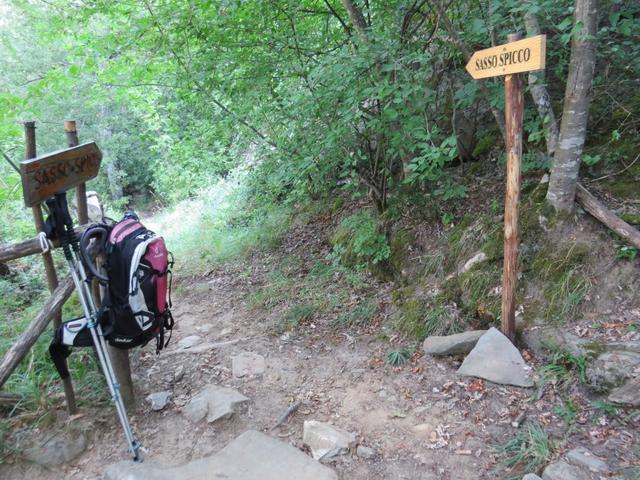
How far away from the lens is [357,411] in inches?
147

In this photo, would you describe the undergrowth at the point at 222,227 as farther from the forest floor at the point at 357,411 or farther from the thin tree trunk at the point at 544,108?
the thin tree trunk at the point at 544,108

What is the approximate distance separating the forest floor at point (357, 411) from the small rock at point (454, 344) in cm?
10

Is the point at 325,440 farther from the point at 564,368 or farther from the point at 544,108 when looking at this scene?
the point at 544,108

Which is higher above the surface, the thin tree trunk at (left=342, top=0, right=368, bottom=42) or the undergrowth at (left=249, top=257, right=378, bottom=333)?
the thin tree trunk at (left=342, top=0, right=368, bottom=42)

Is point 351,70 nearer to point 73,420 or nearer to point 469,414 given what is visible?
point 469,414

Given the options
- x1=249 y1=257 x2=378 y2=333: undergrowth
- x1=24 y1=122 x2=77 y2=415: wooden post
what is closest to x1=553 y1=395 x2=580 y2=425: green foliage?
x1=249 y1=257 x2=378 y2=333: undergrowth

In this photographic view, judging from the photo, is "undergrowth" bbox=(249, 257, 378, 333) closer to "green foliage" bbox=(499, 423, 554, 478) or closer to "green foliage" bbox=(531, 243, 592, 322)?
"green foliage" bbox=(531, 243, 592, 322)

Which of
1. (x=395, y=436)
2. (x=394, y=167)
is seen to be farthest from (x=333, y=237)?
(x=395, y=436)

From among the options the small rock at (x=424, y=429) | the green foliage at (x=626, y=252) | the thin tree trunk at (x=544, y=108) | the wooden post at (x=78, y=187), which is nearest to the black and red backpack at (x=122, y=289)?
the wooden post at (x=78, y=187)

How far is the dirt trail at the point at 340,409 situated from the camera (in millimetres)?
3150

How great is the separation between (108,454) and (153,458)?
1.13 feet

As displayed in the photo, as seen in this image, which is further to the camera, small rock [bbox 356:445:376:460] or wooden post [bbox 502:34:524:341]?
wooden post [bbox 502:34:524:341]

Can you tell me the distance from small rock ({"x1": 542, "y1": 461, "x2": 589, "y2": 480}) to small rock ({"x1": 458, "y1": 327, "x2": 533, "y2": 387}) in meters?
0.86

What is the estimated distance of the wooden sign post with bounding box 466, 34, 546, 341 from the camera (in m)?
3.20
